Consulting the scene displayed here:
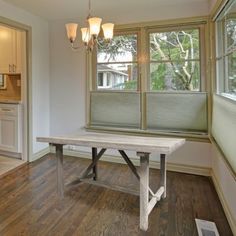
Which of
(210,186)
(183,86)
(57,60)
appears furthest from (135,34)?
(210,186)

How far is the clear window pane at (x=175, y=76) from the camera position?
355 cm

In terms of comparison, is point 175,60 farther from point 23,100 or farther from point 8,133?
point 8,133

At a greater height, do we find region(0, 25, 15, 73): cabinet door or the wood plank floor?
region(0, 25, 15, 73): cabinet door

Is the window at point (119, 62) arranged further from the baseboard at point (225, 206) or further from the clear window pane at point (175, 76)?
the baseboard at point (225, 206)

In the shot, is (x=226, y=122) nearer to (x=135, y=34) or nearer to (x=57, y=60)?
(x=135, y=34)

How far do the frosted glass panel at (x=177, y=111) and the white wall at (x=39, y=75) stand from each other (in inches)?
75.5

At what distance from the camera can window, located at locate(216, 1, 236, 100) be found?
7.68 ft

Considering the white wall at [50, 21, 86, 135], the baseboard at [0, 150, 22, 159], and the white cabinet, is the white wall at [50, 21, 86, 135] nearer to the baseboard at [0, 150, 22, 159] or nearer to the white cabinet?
the white cabinet

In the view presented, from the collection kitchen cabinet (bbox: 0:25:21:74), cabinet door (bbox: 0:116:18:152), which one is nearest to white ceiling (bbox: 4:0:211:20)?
kitchen cabinet (bbox: 0:25:21:74)

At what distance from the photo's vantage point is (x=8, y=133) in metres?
4.20

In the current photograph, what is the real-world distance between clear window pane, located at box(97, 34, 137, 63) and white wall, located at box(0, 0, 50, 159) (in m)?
1.02

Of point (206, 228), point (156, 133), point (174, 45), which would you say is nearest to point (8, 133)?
point (156, 133)

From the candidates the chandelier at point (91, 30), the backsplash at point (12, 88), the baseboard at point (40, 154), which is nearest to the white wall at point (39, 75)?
the baseboard at point (40, 154)

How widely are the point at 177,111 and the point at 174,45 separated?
0.99m
